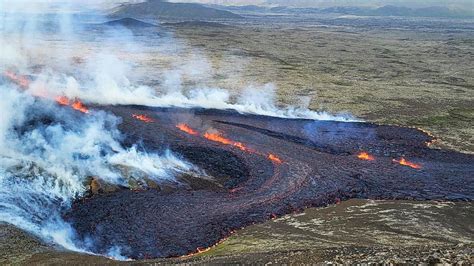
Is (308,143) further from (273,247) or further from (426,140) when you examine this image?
(273,247)

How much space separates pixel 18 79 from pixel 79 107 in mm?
15792

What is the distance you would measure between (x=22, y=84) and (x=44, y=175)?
27.1 meters

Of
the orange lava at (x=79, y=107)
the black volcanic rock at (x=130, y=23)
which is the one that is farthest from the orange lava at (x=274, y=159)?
the black volcanic rock at (x=130, y=23)

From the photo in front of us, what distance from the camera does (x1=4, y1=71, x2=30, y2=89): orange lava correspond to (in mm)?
51481

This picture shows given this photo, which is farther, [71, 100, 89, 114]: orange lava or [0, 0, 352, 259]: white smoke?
[71, 100, 89, 114]: orange lava

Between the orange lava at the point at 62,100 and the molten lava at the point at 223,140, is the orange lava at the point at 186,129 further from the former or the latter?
the orange lava at the point at 62,100

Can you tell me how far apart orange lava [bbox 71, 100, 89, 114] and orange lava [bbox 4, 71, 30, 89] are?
7.75 m

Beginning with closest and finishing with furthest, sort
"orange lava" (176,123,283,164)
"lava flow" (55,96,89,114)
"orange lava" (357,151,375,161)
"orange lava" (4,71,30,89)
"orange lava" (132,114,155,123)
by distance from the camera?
"orange lava" (176,123,283,164) < "orange lava" (357,151,375,161) < "orange lava" (132,114,155,123) < "lava flow" (55,96,89,114) < "orange lava" (4,71,30,89)

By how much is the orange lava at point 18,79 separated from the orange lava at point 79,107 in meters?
7.75

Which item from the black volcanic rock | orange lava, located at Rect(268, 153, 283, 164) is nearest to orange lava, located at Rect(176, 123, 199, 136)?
orange lava, located at Rect(268, 153, 283, 164)

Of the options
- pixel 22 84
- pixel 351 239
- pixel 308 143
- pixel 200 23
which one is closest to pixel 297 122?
pixel 308 143

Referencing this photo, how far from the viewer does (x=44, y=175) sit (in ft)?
94.4

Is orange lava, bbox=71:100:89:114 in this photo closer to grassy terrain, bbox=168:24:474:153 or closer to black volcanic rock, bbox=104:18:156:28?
grassy terrain, bbox=168:24:474:153

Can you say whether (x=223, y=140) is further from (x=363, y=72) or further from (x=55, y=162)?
(x=363, y=72)
